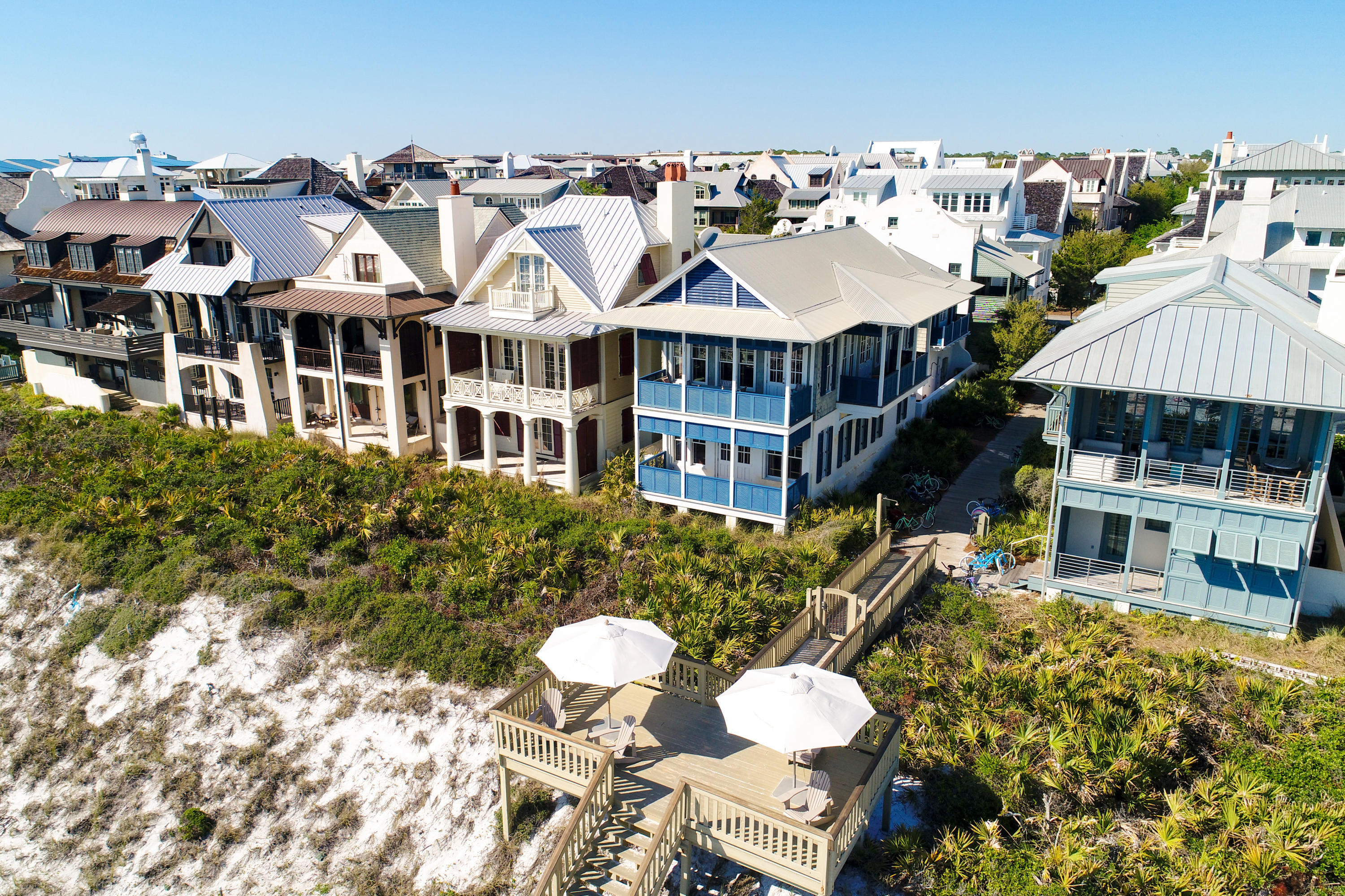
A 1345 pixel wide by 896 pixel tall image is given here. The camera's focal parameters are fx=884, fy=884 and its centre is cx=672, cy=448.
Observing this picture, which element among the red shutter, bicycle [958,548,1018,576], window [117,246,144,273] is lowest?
bicycle [958,548,1018,576]

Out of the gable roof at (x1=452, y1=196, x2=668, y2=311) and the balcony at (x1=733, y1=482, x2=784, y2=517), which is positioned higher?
the gable roof at (x1=452, y1=196, x2=668, y2=311)

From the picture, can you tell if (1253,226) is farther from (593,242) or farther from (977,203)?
Result: (593,242)

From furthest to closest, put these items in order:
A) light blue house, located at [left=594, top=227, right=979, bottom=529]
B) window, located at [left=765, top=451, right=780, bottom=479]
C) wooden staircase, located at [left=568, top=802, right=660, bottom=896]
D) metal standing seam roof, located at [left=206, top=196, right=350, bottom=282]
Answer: metal standing seam roof, located at [left=206, top=196, right=350, bottom=282] → window, located at [left=765, top=451, right=780, bottom=479] → light blue house, located at [left=594, top=227, right=979, bottom=529] → wooden staircase, located at [left=568, top=802, right=660, bottom=896]

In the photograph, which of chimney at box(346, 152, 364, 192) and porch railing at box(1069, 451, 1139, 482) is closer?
porch railing at box(1069, 451, 1139, 482)

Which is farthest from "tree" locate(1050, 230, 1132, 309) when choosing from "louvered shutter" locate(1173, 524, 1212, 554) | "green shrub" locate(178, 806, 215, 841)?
"green shrub" locate(178, 806, 215, 841)

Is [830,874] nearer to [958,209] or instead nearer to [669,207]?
[669,207]

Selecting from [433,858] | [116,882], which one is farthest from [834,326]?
[116,882]

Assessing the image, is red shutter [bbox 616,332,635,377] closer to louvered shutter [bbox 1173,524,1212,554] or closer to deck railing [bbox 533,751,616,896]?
louvered shutter [bbox 1173,524,1212,554]

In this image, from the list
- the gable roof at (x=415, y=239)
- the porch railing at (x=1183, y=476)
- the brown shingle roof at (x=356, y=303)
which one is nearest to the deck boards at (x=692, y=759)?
the porch railing at (x=1183, y=476)
